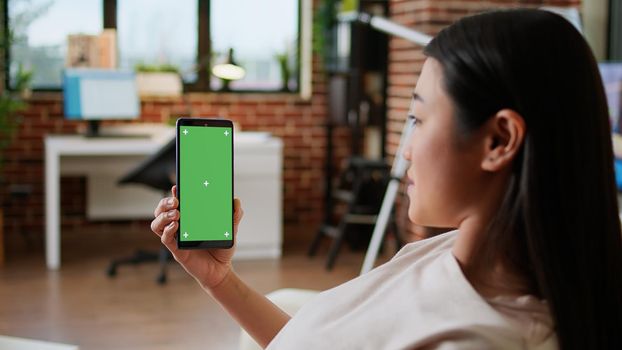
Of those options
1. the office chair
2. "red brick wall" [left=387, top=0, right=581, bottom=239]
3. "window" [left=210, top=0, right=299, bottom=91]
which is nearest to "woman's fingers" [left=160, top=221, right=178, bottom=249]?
"red brick wall" [left=387, top=0, right=581, bottom=239]

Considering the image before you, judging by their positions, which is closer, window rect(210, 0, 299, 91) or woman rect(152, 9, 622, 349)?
woman rect(152, 9, 622, 349)

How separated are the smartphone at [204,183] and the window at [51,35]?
502 centimetres

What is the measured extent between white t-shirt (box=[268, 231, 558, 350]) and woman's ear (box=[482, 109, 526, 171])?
0.13 metres

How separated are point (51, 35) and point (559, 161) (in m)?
5.74

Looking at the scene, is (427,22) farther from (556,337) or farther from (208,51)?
(556,337)

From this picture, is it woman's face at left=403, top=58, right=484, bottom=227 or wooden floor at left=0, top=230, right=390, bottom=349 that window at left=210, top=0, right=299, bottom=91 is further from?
woman's face at left=403, top=58, right=484, bottom=227

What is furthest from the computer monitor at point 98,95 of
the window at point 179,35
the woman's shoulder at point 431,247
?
the woman's shoulder at point 431,247

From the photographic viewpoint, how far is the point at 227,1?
653 centimetres

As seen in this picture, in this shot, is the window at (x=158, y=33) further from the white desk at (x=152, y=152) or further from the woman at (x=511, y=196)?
the woman at (x=511, y=196)

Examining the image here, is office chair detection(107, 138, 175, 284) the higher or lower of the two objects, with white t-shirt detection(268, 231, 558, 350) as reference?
lower

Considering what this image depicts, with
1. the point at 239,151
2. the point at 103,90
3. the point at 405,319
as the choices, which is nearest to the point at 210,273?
the point at 405,319

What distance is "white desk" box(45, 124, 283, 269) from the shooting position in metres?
5.09

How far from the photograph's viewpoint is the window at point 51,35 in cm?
614

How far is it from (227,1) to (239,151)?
162 cm
